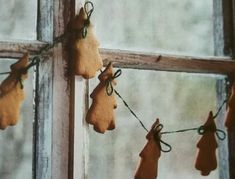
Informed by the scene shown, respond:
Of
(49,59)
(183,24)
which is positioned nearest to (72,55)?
(49,59)

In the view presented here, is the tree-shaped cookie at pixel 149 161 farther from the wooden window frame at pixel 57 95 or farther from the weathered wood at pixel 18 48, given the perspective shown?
→ the weathered wood at pixel 18 48

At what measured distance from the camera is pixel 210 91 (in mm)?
1183

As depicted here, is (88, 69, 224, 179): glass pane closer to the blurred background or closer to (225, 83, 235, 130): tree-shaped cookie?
the blurred background

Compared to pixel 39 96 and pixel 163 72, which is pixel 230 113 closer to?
pixel 163 72

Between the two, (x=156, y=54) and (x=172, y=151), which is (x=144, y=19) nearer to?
(x=156, y=54)

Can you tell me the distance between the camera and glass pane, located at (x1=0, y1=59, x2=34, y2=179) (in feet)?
3.28

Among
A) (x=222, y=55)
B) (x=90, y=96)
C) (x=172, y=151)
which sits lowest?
(x=172, y=151)

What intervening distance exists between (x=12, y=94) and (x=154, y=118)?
0.34m

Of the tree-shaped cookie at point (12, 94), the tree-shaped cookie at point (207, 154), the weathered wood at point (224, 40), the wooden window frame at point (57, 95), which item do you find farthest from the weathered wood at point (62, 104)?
the weathered wood at point (224, 40)

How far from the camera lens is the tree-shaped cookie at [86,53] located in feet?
3.17

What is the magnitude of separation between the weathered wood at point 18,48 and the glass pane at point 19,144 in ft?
0.08

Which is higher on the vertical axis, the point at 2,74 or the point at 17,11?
the point at 17,11

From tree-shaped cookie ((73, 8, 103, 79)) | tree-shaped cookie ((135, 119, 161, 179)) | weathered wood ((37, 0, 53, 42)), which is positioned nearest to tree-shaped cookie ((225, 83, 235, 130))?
tree-shaped cookie ((135, 119, 161, 179))

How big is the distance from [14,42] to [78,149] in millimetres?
244
